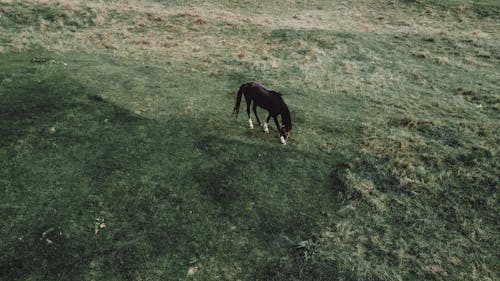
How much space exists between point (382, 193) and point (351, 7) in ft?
108

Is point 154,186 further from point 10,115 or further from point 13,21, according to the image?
point 13,21

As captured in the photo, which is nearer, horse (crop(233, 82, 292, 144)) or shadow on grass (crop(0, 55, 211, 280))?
shadow on grass (crop(0, 55, 211, 280))

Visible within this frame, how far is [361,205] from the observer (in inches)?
412

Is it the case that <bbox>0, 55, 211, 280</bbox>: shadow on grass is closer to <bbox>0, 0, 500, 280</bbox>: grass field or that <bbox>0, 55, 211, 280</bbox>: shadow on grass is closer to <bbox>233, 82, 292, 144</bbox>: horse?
<bbox>0, 0, 500, 280</bbox>: grass field

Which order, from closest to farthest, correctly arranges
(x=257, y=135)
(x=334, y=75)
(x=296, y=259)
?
(x=296, y=259) < (x=257, y=135) < (x=334, y=75)

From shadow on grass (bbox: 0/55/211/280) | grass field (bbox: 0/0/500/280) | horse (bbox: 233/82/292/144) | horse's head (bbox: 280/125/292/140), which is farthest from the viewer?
horse's head (bbox: 280/125/292/140)

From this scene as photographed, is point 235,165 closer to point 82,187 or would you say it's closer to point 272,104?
point 272,104

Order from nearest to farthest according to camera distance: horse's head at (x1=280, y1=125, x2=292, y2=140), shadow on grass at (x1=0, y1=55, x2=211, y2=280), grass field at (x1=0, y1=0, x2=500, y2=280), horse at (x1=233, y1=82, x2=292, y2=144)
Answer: shadow on grass at (x1=0, y1=55, x2=211, y2=280) < grass field at (x1=0, y1=0, x2=500, y2=280) < horse at (x1=233, y1=82, x2=292, y2=144) < horse's head at (x1=280, y1=125, x2=292, y2=140)

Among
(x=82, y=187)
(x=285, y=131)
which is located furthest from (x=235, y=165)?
(x=82, y=187)

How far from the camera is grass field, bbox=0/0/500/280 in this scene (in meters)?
8.67

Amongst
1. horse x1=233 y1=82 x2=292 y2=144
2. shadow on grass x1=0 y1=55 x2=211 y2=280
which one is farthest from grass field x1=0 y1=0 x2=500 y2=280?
horse x1=233 y1=82 x2=292 y2=144

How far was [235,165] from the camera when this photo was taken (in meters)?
11.8

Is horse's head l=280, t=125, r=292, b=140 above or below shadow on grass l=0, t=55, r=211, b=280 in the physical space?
above

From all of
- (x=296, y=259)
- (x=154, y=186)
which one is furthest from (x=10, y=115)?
(x=296, y=259)
